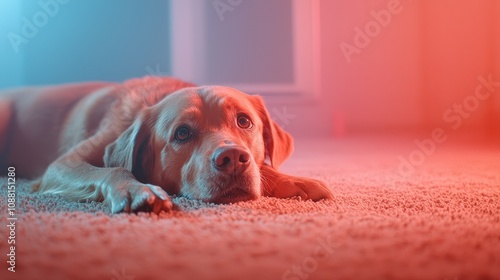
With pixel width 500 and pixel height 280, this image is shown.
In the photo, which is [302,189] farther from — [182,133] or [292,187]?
[182,133]

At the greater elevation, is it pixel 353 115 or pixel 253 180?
pixel 253 180

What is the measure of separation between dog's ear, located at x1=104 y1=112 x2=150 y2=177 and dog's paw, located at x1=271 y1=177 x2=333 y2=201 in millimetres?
627

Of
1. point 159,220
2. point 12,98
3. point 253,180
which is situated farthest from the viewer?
point 12,98

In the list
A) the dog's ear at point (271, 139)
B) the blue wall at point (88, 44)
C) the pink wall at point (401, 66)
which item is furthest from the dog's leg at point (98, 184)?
the pink wall at point (401, 66)

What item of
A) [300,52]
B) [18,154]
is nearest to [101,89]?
[18,154]

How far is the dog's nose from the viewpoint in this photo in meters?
1.54

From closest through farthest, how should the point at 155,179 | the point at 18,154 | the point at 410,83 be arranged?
the point at 155,179 → the point at 18,154 → the point at 410,83

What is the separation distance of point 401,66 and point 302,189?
358 centimetres

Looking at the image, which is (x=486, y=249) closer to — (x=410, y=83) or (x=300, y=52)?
(x=300, y=52)

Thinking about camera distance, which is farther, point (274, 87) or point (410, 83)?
point (410, 83)

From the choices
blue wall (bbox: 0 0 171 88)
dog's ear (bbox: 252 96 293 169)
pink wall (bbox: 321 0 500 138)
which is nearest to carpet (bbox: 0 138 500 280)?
dog's ear (bbox: 252 96 293 169)

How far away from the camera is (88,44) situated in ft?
13.0

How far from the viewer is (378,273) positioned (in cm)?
84

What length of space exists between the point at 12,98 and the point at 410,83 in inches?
152
